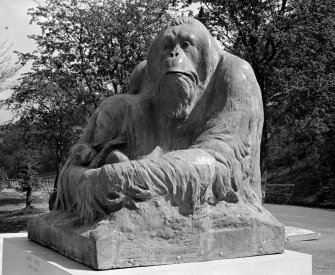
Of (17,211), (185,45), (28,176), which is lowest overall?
(17,211)

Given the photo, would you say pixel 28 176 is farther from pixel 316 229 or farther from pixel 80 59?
pixel 316 229

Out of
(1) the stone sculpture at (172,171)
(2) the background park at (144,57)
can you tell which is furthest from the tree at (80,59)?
(1) the stone sculpture at (172,171)

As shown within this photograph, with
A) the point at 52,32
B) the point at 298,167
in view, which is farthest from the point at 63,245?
the point at 298,167

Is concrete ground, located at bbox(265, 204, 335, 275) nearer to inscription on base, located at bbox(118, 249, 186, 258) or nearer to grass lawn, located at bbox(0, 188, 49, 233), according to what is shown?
inscription on base, located at bbox(118, 249, 186, 258)

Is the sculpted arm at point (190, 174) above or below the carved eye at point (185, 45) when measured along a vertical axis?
below

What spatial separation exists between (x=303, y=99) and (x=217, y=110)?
27.9 feet

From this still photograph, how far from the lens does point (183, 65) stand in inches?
176

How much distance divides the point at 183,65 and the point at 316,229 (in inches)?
399

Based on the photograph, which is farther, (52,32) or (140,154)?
(52,32)

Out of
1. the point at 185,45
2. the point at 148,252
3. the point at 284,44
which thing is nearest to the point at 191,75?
the point at 185,45

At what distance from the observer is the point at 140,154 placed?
4551 mm

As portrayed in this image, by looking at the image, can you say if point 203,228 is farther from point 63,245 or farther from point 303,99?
point 303,99

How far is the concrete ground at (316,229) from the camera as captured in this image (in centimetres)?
905

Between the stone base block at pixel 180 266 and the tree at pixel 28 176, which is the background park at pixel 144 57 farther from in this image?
the stone base block at pixel 180 266
